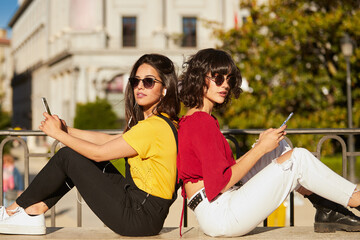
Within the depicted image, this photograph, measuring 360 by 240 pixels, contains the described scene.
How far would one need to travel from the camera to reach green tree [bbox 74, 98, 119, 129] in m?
31.7

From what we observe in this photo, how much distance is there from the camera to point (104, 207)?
372 cm

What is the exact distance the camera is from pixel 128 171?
3908 mm

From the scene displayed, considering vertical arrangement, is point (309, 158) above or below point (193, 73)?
below

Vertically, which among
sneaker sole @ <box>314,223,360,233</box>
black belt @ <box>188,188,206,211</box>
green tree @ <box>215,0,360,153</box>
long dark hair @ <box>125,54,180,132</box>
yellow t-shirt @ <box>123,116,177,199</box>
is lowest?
sneaker sole @ <box>314,223,360,233</box>

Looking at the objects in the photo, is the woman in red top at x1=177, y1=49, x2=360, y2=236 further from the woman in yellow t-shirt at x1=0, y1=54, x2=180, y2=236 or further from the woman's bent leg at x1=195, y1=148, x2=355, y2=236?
the woman in yellow t-shirt at x1=0, y1=54, x2=180, y2=236

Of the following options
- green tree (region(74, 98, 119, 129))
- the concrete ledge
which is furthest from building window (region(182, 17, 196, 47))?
the concrete ledge

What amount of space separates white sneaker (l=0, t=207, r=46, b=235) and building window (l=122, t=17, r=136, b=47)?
36.5 meters

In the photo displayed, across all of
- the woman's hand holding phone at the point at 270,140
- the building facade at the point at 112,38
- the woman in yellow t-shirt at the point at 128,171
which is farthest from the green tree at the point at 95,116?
the woman's hand holding phone at the point at 270,140

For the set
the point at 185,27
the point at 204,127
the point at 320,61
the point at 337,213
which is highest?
the point at 185,27

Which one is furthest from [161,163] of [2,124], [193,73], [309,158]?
[2,124]

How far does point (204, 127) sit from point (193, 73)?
453 millimetres

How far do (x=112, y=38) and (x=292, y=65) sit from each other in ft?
80.3

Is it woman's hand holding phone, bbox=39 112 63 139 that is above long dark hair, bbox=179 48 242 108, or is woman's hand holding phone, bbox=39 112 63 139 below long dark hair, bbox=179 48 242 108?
below

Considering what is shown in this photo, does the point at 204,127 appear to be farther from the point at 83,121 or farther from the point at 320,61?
the point at 83,121
